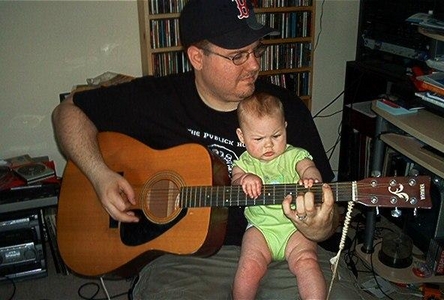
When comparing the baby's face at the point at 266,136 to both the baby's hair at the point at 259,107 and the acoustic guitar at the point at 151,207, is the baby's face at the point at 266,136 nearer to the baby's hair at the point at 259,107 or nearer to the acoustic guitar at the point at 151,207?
the baby's hair at the point at 259,107

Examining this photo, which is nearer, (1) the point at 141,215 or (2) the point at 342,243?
(2) the point at 342,243

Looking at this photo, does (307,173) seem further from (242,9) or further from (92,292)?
(92,292)

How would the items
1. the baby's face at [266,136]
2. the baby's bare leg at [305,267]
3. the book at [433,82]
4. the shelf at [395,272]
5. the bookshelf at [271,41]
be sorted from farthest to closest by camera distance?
1. the bookshelf at [271,41]
2. the shelf at [395,272]
3. the book at [433,82]
4. the baby's face at [266,136]
5. the baby's bare leg at [305,267]

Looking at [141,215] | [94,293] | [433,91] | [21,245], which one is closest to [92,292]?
[94,293]

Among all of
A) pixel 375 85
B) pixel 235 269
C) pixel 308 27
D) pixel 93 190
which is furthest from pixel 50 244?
pixel 375 85

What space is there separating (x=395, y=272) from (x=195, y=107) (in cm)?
133

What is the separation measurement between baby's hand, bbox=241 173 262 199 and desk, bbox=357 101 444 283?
30.7 inches

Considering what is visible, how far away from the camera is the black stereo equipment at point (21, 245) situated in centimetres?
212

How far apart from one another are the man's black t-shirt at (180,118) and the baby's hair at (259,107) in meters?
0.12

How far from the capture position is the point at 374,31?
8.02ft

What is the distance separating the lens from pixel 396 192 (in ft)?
3.46

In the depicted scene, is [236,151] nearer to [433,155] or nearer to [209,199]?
[209,199]

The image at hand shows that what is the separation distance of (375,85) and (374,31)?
1.25 feet

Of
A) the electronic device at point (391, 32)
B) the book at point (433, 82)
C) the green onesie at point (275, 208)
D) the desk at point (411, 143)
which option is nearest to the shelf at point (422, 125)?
the desk at point (411, 143)
